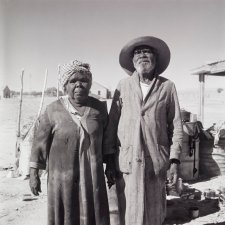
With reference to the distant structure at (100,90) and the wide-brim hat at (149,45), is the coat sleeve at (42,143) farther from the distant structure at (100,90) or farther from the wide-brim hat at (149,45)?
the distant structure at (100,90)

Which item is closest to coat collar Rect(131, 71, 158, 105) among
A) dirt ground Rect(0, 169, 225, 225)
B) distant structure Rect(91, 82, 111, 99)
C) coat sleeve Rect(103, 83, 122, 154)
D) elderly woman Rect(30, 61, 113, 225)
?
coat sleeve Rect(103, 83, 122, 154)

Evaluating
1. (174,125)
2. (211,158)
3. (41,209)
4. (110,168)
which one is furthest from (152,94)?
(211,158)

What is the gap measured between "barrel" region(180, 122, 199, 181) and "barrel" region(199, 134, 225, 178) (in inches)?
8.7

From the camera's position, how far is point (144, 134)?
→ 114 inches

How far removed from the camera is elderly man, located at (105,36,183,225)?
2898 mm

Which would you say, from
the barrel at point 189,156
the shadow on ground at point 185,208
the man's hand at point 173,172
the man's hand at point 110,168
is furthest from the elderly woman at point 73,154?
the barrel at point 189,156

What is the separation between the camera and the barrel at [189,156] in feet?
23.5

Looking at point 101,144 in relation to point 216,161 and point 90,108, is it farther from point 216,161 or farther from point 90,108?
point 216,161

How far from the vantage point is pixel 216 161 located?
7586 mm

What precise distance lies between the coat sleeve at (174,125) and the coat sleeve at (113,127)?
1.38 feet

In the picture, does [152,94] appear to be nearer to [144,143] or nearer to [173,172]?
[144,143]

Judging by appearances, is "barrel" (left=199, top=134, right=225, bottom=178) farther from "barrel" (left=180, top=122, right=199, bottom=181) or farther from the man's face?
the man's face

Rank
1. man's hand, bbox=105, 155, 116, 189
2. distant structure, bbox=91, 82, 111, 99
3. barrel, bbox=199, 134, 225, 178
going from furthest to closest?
distant structure, bbox=91, 82, 111, 99 → barrel, bbox=199, 134, 225, 178 → man's hand, bbox=105, 155, 116, 189

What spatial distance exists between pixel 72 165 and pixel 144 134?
608mm
